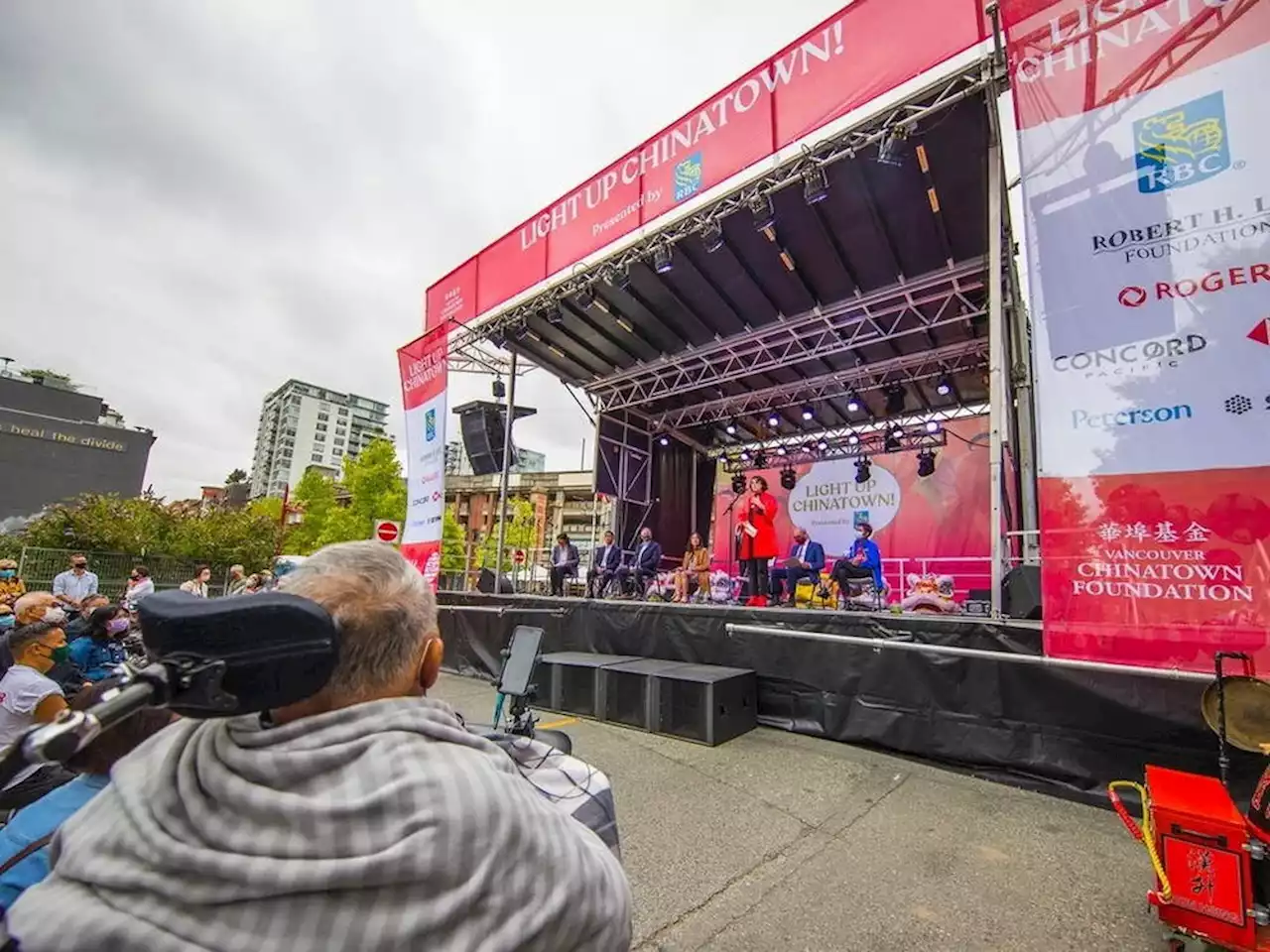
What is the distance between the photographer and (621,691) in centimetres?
557

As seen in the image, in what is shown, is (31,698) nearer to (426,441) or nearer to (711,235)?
(426,441)

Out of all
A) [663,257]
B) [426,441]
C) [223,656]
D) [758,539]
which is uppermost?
[663,257]

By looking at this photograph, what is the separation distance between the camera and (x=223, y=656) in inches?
27.9

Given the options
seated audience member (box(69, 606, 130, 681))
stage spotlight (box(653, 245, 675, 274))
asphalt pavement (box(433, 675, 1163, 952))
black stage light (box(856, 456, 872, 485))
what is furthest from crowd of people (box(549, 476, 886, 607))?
seated audience member (box(69, 606, 130, 681))

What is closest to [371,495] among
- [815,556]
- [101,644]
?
[815,556]

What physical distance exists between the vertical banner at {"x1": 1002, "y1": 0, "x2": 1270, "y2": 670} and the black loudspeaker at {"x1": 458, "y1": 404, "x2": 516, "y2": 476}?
9.90 metres

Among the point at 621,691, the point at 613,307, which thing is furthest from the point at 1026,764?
the point at 613,307

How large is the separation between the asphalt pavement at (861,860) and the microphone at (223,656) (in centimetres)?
233

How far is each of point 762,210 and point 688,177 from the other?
979mm

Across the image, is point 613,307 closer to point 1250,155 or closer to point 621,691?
point 621,691

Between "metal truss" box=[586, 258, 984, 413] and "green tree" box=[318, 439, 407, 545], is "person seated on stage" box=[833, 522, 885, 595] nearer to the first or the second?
"metal truss" box=[586, 258, 984, 413]

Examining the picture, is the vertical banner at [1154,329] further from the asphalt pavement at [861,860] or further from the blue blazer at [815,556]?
the blue blazer at [815,556]

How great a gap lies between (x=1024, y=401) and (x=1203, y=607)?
5665 millimetres

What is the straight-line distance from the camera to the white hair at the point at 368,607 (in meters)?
0.91
